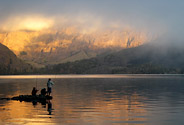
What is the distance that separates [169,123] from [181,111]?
8.56 meters

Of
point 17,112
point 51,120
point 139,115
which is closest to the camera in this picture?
point 51,120

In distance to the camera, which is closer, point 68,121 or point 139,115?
point 68,121

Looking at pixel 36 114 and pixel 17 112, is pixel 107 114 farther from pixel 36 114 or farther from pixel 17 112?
pixel 17 112

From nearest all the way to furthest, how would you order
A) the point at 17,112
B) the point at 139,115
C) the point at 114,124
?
the point at 114,124 → the point at 139,115 → the point at 17,112

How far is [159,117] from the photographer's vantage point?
107 feet

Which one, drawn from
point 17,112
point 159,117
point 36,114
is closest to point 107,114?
point 159,117

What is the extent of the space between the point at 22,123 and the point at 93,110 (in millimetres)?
11122

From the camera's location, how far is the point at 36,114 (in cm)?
3497

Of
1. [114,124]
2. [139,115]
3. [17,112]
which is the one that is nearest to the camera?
[114,124]

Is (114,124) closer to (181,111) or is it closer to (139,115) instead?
(139,115)

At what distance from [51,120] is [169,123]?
11.5 m

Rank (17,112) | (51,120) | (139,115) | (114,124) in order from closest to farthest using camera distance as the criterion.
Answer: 1. (114,124)
2. (51,120)
3. (139,115)
4. (17,112)

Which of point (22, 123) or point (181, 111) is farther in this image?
point (181, 111)

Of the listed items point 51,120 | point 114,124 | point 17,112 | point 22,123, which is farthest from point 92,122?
point 17,112
